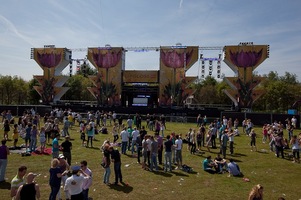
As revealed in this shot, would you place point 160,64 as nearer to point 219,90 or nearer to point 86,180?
point 219,90

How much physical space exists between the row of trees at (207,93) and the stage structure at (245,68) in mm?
20813

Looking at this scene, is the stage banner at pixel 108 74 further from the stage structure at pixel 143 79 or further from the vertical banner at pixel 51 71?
the vertical banner at pixel 51 71

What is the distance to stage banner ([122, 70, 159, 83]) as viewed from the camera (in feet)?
147

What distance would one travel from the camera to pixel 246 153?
1845cm

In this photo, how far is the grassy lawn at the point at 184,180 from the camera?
10.1 m

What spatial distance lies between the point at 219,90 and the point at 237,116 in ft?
126

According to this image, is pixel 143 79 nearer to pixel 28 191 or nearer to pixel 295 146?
pixel 295 146

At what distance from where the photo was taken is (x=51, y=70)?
158 feet

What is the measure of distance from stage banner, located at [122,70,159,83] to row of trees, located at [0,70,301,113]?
1921 cm

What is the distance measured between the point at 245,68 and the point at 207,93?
3118cm

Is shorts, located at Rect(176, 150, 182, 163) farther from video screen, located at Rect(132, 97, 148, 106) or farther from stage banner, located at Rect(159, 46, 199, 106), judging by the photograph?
video screen, located at Rect(132, 97, 148, 106)

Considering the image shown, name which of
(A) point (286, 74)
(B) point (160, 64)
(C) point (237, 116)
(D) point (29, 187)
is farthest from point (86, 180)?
(A) point (286, 74)

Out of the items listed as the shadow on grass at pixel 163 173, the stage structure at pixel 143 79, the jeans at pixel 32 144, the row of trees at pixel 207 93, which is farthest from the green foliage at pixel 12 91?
the shadow on grass at pixel 163 173

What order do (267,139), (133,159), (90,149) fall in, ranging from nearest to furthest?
(133,159) < (90,149) < (267,139)
